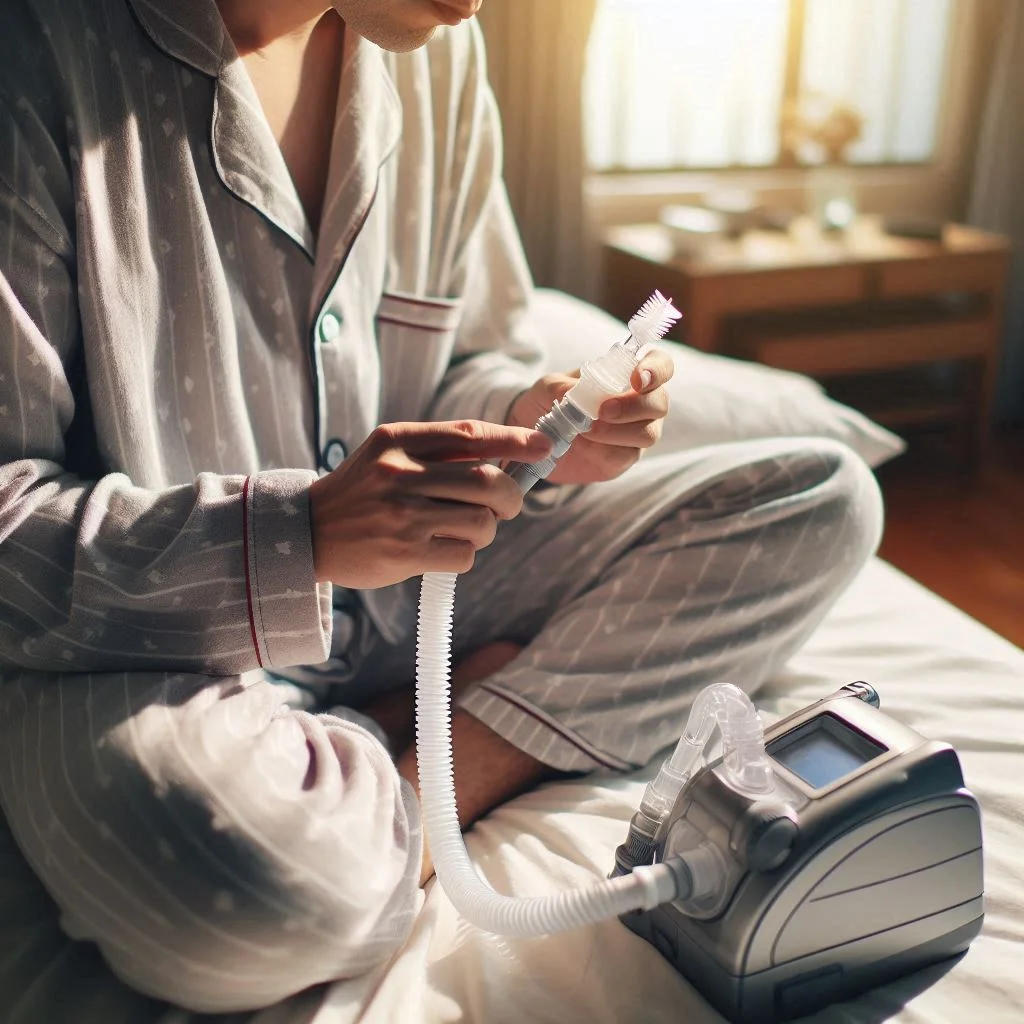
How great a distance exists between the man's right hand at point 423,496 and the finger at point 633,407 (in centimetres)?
13

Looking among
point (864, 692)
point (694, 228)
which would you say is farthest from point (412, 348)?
point (694, 228)

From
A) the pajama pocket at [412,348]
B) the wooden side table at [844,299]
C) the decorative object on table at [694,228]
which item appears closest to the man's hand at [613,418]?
the pajama pocket at [412,348]

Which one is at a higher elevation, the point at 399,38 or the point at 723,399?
the point at 399,38

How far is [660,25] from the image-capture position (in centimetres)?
235

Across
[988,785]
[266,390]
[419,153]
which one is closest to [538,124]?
[419,153]

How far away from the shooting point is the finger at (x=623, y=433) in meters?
0.87

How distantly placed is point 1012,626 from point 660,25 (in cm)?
146

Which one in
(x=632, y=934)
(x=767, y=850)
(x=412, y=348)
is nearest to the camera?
(x=767, y=850)

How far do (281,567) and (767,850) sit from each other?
0.36 m

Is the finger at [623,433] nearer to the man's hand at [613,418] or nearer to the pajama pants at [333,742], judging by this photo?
the man's hand at [613,418]

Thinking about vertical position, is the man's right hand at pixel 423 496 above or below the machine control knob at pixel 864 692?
above

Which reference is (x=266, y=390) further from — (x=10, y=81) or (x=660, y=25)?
(x=660, y=25)

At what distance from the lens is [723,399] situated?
4.76 feet

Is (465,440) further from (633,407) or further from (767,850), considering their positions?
(767,850)
